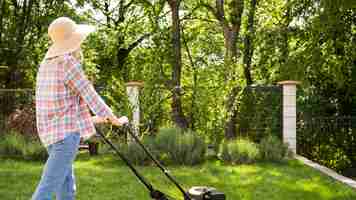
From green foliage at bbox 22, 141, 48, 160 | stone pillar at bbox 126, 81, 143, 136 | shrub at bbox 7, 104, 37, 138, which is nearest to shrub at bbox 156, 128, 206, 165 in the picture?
A: stone pillar at bbox 126, 81, 143, 136

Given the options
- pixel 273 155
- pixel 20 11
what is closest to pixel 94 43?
pixel 20 11

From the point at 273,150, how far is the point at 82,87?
6.22 metres

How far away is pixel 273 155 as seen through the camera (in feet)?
31.9

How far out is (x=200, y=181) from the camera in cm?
732

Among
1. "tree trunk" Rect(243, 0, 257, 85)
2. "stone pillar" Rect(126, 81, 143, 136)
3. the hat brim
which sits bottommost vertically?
"stone pillar" Rect(126, 81, 143, 136)

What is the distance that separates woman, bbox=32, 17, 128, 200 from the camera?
4.07 metres

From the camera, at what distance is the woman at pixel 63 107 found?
4070 millimetres

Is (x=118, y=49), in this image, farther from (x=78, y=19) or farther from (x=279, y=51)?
(x=279, y=51)

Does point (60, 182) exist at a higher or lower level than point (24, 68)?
lower

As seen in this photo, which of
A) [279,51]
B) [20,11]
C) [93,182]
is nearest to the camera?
[93,182]

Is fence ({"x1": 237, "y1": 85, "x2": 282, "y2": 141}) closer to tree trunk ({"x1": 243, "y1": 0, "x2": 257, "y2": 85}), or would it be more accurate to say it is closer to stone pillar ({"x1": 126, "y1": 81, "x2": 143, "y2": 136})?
stone pillar ({"x1": 126, "y1": 81, "x2": 143, "y2": 136})

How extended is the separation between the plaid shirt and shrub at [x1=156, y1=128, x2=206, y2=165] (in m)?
5.04

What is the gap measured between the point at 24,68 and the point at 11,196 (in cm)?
1305

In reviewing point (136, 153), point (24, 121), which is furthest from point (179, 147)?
point (24, 121)
